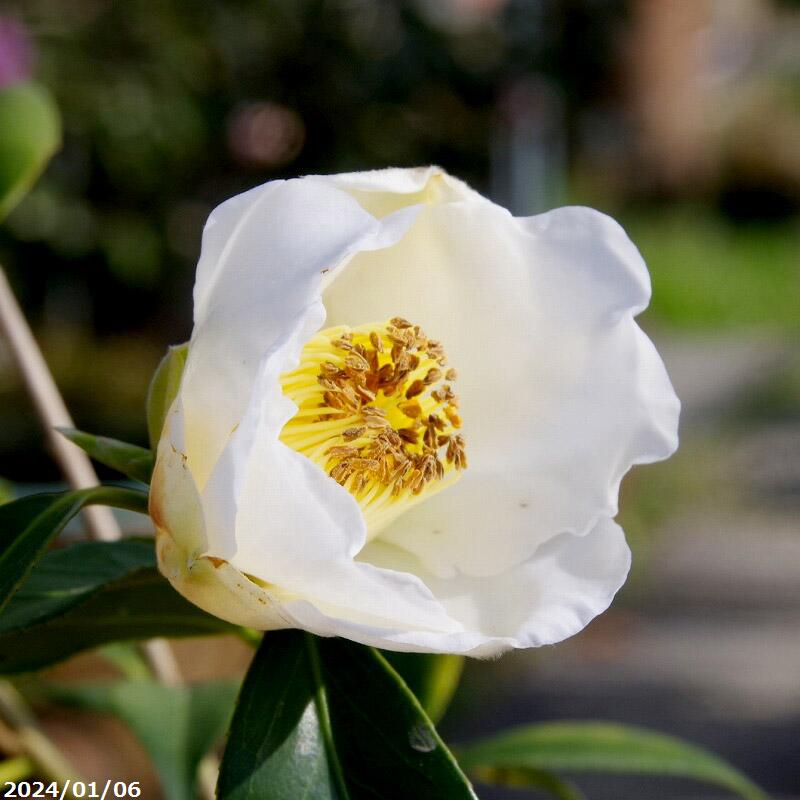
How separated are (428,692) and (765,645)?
3.46m

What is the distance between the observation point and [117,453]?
0.66m

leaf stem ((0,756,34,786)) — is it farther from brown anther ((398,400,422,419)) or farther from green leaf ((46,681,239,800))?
brown anther ((398,400,422,419))

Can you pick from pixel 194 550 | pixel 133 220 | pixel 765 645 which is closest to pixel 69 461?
pixel 194 550

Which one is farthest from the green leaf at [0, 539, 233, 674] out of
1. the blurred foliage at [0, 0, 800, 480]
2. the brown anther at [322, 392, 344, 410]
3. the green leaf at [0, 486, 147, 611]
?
the blurred foliage at [0, 0, 800, 480]

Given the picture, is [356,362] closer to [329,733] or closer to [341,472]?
[341,472]

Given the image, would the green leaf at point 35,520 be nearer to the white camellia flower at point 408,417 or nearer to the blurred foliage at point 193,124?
the white camellia flower at point 408,417

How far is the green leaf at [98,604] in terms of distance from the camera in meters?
0.72

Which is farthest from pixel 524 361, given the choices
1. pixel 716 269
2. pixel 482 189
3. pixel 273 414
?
pixel 716 269

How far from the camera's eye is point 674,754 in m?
1.14

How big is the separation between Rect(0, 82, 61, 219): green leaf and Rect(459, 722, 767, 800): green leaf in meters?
0.69

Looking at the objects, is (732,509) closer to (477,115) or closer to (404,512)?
(477,115)

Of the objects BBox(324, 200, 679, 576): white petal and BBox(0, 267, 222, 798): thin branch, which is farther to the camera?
BBox(0, 267, 222, 798): thin branch

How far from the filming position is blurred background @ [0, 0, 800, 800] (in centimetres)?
391

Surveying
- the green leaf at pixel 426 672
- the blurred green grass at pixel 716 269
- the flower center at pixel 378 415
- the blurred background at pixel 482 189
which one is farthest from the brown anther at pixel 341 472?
the blurred green grass at pixel 716 269
